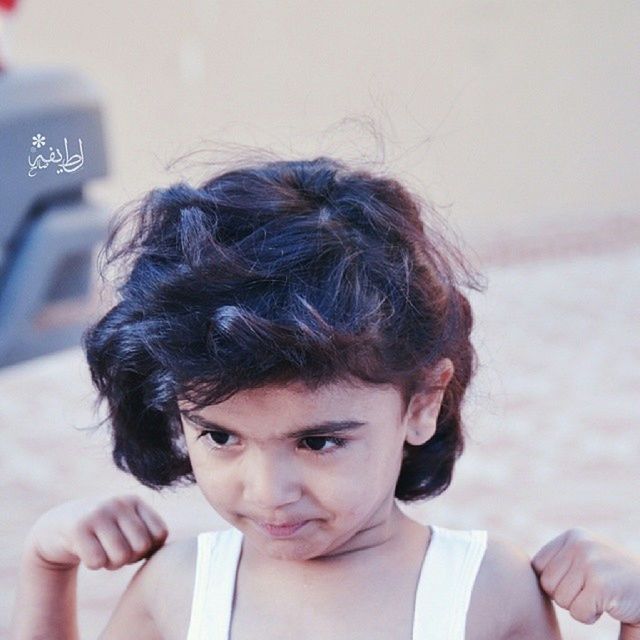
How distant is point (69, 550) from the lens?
1.83 meters

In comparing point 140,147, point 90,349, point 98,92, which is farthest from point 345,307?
point 140,147

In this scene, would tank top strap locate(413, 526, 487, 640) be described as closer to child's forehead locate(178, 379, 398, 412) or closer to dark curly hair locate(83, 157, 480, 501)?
dark curly hair locate(83, 157, 480, 501)

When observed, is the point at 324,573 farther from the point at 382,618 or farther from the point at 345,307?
the point at 345,307

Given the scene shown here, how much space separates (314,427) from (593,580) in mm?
414

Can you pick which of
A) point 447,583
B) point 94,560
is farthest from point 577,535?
point 94,560

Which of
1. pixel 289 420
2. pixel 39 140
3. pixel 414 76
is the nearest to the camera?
pixel 289 420

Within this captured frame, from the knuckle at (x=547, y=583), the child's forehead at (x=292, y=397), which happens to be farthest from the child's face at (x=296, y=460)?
the knuckle at (x=547, y=583)

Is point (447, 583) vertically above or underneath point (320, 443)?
underneath

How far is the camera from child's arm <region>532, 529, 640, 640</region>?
1.67 meters

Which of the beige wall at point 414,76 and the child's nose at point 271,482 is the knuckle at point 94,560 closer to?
the child's nose at point 271,482

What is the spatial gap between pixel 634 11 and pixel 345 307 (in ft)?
26.8

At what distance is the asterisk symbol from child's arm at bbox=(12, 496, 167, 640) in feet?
1.66

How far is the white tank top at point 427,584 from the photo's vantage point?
166 centimetres

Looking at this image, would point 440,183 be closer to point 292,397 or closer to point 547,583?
point 547,583
